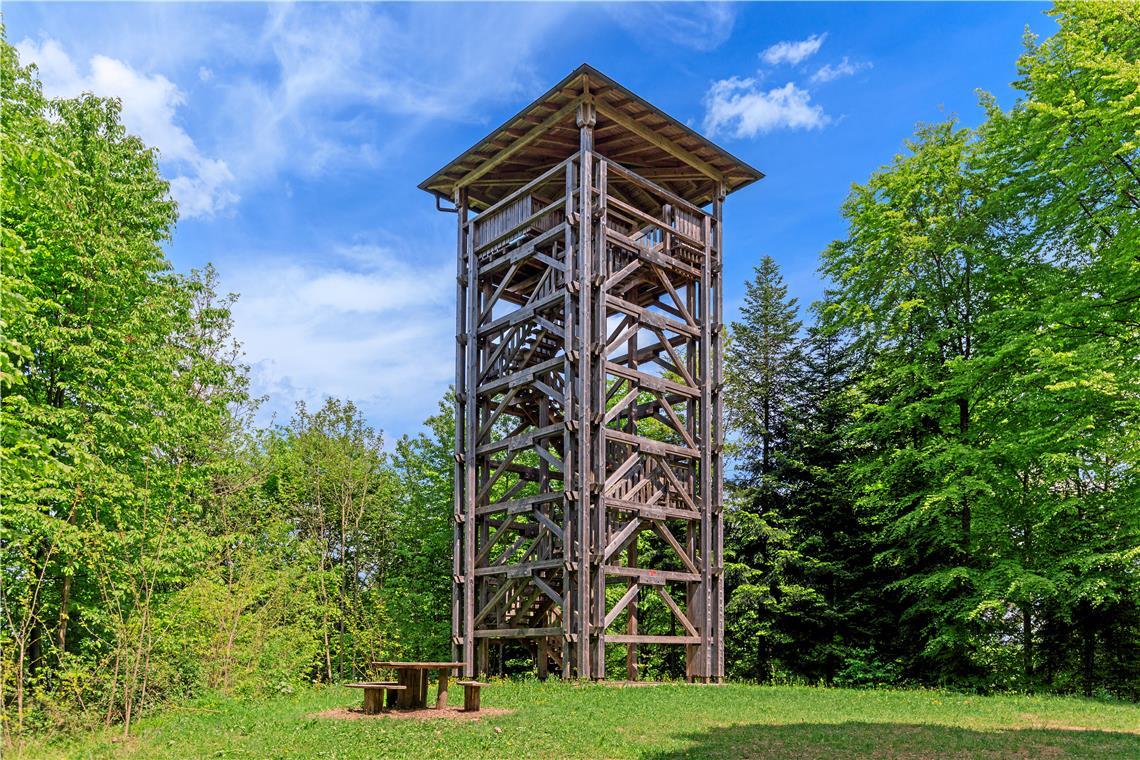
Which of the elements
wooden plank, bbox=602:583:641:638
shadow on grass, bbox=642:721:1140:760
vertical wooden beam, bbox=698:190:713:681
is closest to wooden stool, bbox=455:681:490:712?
shadow on grass, bbox=642:721:1140:760

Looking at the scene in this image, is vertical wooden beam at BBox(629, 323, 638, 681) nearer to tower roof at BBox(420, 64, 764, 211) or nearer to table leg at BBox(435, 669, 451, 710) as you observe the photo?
tower roof at BBox(420, 64, 764, 211)

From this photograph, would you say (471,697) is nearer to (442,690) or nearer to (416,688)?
(442,690)

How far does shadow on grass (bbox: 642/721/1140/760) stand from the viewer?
9.35 metres

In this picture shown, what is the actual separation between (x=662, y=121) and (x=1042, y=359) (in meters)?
9.26

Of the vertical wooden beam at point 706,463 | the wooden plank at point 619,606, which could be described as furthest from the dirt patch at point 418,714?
the vertical wooden beam at point 706,463

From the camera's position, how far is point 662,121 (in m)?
19.4

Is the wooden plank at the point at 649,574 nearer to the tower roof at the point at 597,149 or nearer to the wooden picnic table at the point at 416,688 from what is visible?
the wooden picnic table at the point at 416,688

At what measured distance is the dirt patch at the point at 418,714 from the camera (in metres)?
A: 11.8

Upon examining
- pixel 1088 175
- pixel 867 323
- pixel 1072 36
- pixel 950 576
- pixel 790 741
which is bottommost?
pixel 790 741

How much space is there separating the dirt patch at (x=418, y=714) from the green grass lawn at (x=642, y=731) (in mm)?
231

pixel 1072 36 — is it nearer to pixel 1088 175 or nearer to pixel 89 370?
pixel 1088 175

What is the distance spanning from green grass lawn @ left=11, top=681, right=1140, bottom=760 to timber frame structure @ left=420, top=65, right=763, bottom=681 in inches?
153

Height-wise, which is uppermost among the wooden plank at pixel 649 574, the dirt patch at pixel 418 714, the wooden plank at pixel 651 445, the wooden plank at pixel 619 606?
the wooden plank at pixel 651 445

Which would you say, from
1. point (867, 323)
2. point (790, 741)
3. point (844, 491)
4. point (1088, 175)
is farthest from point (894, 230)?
point (790, 741)
